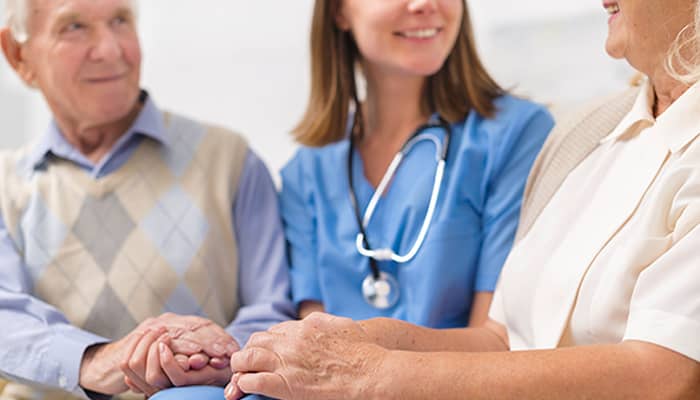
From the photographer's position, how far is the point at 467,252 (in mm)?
1731

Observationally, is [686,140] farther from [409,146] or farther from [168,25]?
[168,25]

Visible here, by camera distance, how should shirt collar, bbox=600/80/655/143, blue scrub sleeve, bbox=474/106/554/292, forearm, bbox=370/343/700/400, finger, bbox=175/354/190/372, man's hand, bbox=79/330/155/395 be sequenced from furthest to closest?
blue scrub sleeve, bbox=474/106/554/292 → man's hand, bbox=79/330/155/395 → finger, bbox=175/354/190/372 → shirt collar, bbox=600/80/655/143 → forearm, bbox=370/343/700/400

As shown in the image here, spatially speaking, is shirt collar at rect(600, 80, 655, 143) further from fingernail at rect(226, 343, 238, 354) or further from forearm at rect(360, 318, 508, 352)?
fingernail at rect(226, 343, 238, 354)

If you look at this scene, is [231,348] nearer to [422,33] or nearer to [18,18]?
[422,33]

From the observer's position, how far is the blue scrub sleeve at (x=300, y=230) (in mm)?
1854

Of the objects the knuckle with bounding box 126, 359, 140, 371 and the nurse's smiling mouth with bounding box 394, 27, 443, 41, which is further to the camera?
the nurse's smiling mouth with bounding box 394, 27, 443, 41

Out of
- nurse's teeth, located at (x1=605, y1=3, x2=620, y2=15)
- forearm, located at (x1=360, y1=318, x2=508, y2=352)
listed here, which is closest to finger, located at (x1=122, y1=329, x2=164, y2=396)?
forearm, located at (x1=360, y1=318, x2=508, y2=352)

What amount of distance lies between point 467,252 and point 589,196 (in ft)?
1.29

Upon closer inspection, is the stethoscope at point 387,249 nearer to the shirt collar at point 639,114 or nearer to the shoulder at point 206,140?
the shoulder at point 206,140

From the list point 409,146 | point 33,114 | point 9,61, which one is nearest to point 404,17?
point 409,146

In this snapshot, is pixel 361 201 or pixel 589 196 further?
pixel 361 201

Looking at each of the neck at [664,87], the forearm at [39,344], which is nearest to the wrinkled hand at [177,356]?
the forearm at [39,344]

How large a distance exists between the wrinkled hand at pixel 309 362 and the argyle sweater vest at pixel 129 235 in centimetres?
55

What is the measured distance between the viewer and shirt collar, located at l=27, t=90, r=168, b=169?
73.7 inches
